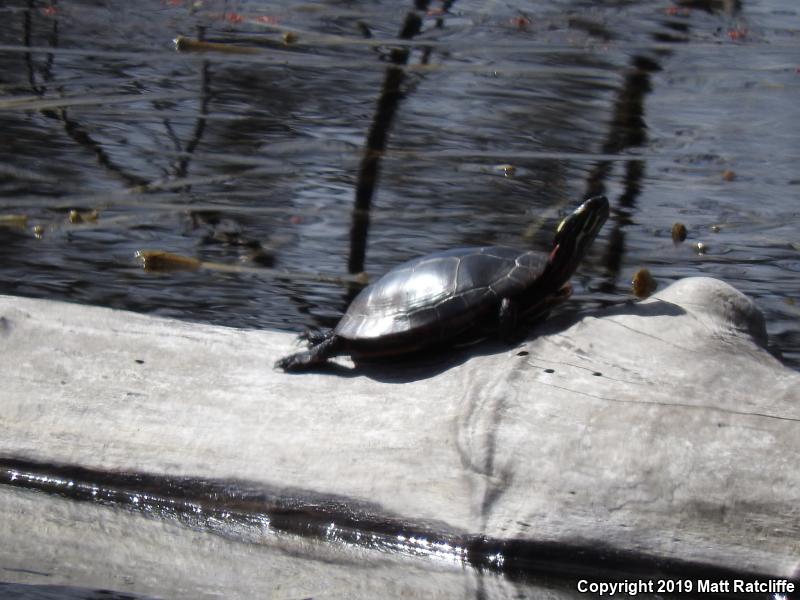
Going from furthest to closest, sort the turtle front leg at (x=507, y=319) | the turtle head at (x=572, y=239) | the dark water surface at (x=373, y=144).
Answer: the dark water surface at (x=373, y=144), the turtle head at (x=572, y=239), the turtle front leg at (x=507, y=319)

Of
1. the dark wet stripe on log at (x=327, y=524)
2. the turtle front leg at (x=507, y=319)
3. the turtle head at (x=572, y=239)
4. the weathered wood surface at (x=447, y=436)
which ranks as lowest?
the dark wet stripe on log at (x=327, y=524)

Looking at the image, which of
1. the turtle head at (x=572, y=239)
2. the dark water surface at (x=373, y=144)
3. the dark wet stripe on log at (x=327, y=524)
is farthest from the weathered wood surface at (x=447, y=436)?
the dark water surface at (x=373, y=144)

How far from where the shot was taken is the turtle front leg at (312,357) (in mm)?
3465

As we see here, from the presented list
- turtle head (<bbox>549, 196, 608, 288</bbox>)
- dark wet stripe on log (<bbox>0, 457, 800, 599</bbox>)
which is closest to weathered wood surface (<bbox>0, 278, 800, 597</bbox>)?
dark wet stripe on log (<bbox>0, 457, 800, 599</bbox>)

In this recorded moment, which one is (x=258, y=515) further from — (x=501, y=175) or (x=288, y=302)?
(x=501, y=175)

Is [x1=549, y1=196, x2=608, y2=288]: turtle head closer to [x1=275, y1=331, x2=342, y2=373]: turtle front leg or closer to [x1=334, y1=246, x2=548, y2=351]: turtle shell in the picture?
[x1=334, y1=246, x2=548, y2=351]: turtle shell

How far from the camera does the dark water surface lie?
5.14 metres

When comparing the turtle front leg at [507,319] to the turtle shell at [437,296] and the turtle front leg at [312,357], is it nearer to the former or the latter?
the turtle shell at [437,296]

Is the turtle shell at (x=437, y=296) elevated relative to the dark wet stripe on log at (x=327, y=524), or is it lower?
elevated

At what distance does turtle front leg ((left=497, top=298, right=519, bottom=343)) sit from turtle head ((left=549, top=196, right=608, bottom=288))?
0.75ft

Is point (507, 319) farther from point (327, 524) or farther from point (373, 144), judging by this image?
point (373, 144)

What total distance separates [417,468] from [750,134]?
471 cm

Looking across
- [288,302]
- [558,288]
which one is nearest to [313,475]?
[558,288]

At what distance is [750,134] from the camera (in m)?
7.14
